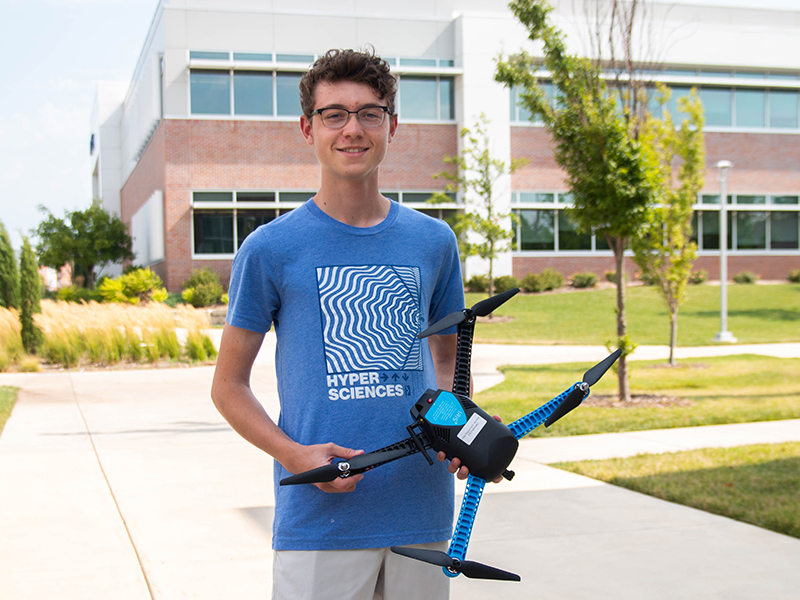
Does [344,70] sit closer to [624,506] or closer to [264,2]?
[624,506]

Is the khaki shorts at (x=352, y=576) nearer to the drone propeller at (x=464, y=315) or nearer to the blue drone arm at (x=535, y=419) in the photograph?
the blue drone arm at (x=535, y=419)

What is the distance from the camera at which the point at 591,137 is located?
10.1 metres

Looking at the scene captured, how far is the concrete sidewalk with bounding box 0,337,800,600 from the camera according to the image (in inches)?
168

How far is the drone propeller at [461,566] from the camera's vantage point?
4.90ft

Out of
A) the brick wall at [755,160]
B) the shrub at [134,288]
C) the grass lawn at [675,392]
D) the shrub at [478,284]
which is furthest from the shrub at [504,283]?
the grass lawn at [675,392]

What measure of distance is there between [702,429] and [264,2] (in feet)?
90.2

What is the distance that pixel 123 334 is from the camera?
17172mm

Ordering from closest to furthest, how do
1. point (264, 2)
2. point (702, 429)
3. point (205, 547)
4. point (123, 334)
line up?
1. point (205, 547)
2. point (702, 429)
3. point (123, 334)
4. point (264, 2)

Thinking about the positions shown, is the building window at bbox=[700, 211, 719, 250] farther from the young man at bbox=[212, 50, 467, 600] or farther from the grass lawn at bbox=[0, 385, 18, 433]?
the young man at bbox=[212, 50, 467, 600]

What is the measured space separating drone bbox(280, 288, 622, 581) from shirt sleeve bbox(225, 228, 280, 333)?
1.42 feet

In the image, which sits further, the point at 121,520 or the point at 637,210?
the point at 637,210

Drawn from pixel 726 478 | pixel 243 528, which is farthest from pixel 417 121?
pixel 243 528

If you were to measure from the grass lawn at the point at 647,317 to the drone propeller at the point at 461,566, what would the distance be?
17.6m

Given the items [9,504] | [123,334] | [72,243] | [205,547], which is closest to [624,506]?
[205,547]
